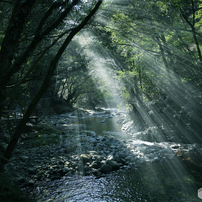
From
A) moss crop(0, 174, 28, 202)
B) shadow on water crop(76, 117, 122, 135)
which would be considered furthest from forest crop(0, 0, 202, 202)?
shadow on water crop(76, 117, 122, 135)

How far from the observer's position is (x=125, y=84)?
1596 cm

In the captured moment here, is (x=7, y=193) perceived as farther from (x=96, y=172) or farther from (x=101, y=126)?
(x=101, y=126)

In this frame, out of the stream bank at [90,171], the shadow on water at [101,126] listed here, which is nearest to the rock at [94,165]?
the stream bank at [90,171]

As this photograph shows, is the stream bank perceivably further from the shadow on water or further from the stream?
the shadow on water

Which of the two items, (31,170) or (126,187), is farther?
(31,170)

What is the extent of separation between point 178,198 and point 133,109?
13.7 m

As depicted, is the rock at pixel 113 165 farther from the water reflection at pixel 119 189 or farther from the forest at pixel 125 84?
the water reflection at pixel 119 189

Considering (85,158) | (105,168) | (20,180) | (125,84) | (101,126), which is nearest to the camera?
(20,180)

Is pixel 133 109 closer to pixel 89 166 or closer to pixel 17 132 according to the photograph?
pixel 89 166

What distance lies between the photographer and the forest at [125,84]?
2.98 metres

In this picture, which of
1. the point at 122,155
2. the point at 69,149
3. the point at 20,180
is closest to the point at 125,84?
the point at 122,155

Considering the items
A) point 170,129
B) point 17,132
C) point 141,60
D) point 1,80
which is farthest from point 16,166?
point 141,60

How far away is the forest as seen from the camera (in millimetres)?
2982

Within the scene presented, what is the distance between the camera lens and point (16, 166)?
5539 mm
